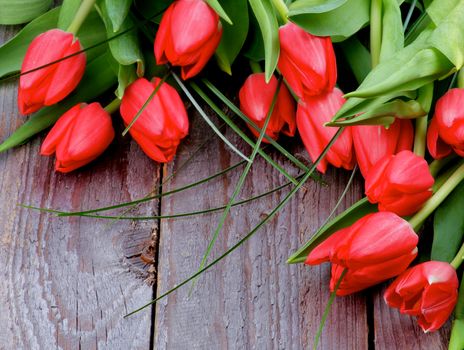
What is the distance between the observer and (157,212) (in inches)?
42.1

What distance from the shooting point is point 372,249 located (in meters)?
0.91

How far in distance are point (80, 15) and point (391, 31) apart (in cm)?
29

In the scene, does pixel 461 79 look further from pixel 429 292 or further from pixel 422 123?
pixel 429 292

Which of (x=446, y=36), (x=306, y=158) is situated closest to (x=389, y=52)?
(x=446, y=36)

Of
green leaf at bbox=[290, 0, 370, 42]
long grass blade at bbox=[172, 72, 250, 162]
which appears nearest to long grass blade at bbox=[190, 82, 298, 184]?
long grass blade at bbox=[172, 72, 250, 162]

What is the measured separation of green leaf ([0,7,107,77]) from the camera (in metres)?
1.10

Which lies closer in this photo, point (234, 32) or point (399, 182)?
point (399, 182)

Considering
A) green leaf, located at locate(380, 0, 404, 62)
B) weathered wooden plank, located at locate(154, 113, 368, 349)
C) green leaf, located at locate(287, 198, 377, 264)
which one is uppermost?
green leaf, located at locate(380, 0, 404, 62)

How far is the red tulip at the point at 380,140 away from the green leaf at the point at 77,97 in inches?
10.2

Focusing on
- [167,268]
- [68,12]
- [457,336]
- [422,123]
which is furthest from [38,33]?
[457,336]

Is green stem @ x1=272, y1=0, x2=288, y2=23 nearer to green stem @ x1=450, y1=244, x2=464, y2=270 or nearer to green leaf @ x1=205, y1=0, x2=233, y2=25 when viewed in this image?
green leaf @ x1=205, y1=0, x2=233, y2=25

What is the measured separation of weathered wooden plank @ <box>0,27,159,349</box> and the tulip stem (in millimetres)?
250

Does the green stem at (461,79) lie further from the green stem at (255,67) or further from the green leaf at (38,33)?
the green leaf at (38,33)

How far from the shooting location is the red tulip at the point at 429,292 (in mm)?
909
